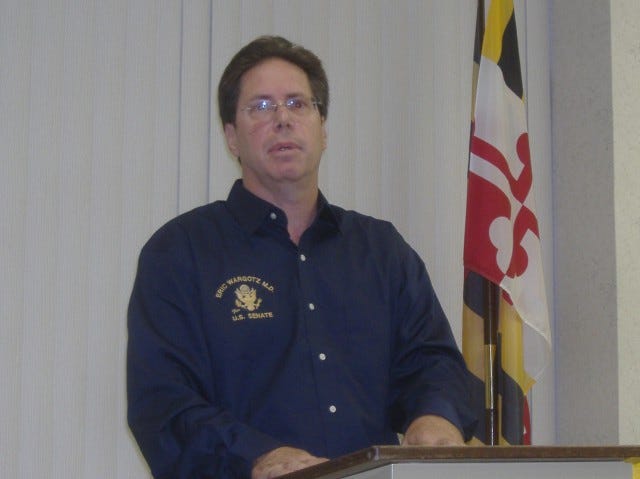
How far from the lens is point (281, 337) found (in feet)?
7.80

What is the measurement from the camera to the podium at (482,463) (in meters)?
1.45

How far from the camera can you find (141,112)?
10.5 feet

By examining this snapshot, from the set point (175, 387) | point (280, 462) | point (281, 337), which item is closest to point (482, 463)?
point (280, 462)

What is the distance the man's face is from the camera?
8.29 feet

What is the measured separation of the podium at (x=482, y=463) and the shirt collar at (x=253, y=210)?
990mm

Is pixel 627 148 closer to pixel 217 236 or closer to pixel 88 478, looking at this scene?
pixel 217 236

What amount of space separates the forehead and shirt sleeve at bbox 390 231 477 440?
461mm

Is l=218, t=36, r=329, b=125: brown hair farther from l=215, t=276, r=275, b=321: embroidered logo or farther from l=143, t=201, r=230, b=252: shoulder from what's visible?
l=215, t=276, r=275, b=321: embroidered logo

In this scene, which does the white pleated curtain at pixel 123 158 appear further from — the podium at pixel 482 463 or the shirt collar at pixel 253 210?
the podium at pixel 482 463

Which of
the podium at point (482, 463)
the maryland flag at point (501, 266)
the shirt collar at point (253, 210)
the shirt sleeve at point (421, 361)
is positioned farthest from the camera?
the maryland flag at point (501, 266)

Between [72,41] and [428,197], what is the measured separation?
1213 mm

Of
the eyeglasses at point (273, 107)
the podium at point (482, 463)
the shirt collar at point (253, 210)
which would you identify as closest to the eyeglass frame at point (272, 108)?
the eyeglasses at point (273, 107)

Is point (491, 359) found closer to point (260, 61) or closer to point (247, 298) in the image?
point (247, 298)

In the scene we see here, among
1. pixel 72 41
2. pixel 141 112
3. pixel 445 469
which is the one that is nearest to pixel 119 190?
pixel 141 112
